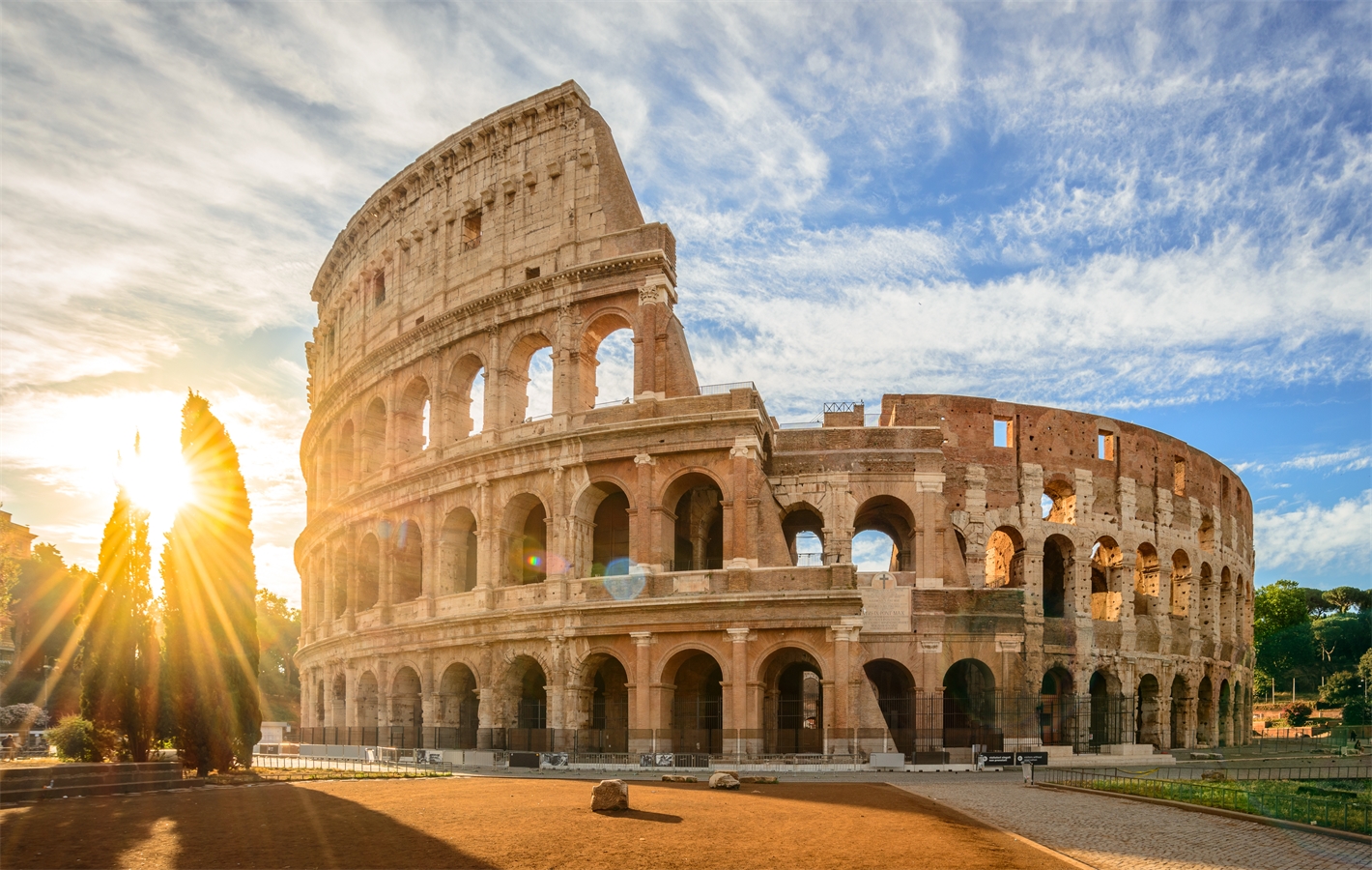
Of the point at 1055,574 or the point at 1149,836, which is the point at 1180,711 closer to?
the point at 1055,574

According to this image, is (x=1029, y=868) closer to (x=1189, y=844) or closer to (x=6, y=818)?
(x=1189, y=844)

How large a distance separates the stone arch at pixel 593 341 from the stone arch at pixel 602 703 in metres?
7.39

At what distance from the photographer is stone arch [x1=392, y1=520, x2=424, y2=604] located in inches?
1334

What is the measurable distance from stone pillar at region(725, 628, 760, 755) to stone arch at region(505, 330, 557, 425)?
9932 mm

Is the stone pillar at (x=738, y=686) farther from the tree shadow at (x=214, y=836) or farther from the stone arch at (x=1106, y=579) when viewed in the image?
the stone arch at (x=1106, y=579)

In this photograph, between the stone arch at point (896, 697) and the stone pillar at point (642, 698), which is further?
the stone arch at point (896, 697)

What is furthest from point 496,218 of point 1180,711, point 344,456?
point 1180,711

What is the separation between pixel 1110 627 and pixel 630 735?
19338mm

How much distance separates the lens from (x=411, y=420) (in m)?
35.2

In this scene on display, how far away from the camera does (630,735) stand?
26922 mm

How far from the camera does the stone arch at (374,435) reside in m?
37.0

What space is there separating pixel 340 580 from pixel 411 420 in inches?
296

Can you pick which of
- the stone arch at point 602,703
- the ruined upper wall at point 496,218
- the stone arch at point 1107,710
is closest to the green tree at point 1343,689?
the stone arch at point 1107,710

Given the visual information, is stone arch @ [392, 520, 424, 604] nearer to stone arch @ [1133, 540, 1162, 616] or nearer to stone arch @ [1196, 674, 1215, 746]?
stone arch @ [1133, 540, 1162, 616]
